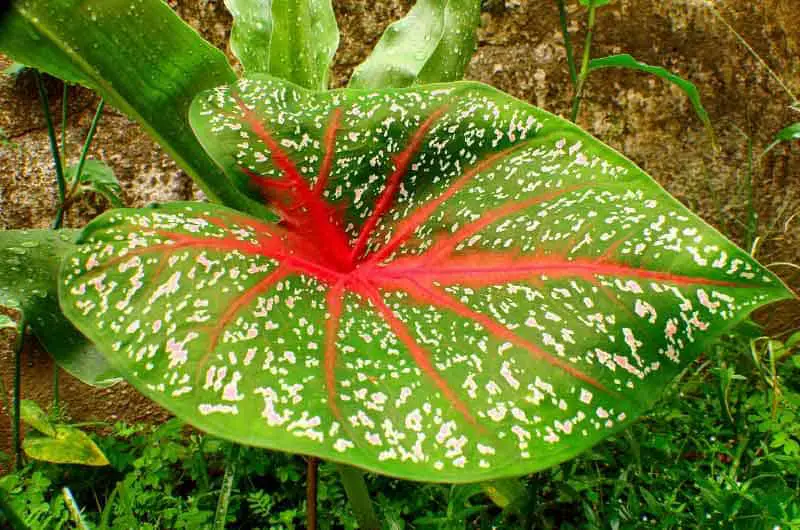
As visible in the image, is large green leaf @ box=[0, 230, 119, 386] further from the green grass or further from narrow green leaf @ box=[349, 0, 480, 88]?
narrow green leaf @ box=[349, 0, 480, 88]

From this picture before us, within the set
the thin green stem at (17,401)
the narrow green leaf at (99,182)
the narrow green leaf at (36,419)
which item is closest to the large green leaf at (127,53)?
the narrow green leaf at (99,182)

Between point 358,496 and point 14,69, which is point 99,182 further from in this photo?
point 358,496

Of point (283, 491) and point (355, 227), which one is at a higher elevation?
point (355, 227)

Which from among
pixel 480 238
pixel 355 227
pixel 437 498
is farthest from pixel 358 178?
pixel 437 498

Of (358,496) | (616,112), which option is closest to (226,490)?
(358,496)

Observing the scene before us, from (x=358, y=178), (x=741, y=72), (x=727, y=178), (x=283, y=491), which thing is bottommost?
(x=283, y=491)

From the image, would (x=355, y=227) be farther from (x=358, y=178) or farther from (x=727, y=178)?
(x=727, y=178)

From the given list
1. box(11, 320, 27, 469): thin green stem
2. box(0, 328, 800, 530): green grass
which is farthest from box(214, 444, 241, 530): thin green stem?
box(11, 320, 27, 469): thin green stem
